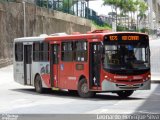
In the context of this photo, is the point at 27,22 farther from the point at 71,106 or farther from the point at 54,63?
the point at 71,106

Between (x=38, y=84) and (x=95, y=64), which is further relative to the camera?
(x=38, y=84)

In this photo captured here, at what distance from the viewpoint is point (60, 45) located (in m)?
25.9

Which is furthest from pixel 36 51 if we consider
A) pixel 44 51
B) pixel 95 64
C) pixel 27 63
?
pixel 95 64

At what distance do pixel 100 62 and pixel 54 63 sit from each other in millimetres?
3935

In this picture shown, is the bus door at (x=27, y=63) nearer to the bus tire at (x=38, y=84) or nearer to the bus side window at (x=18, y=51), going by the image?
the bus side window at (x=18, y=51)

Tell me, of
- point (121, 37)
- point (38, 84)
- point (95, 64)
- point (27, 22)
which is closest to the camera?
point (121, 37)

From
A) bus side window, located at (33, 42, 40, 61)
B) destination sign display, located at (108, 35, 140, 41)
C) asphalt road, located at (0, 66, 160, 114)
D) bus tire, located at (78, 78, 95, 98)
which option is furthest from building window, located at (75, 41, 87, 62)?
bus side window, located at (33, 42, 40, 61)

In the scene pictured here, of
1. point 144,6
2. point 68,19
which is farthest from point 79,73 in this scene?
point 144,6

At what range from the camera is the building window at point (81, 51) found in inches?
944

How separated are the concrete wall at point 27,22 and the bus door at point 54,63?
21138 mm

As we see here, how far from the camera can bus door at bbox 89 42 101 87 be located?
23188mm

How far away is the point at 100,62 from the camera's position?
23.0m

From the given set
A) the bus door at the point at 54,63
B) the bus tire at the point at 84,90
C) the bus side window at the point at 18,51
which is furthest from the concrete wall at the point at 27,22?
the bus tire at the point at 84,90

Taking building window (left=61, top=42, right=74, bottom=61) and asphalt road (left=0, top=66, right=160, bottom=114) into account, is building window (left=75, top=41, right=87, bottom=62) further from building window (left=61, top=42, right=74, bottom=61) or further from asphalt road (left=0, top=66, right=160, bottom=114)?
asphalt road (left=0, top=66, right=160, bottom=114)
